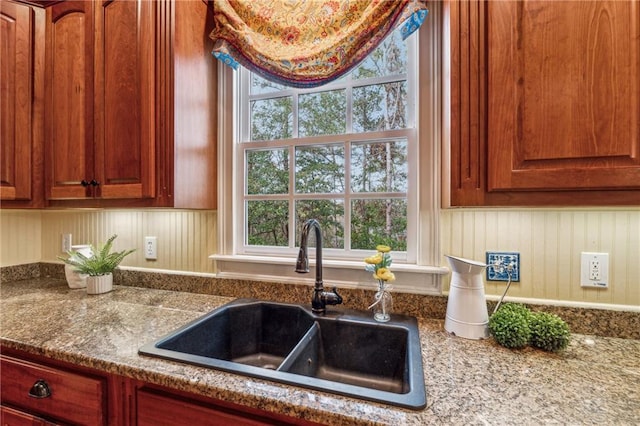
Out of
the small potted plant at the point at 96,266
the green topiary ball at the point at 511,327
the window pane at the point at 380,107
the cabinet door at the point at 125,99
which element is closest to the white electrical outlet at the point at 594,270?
the green topiary ball at the point at 511,327

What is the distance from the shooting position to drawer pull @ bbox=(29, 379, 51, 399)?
35.1 inches

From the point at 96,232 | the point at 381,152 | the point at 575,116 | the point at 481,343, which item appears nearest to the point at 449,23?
the point at 575,116

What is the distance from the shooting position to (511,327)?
2.86 ft

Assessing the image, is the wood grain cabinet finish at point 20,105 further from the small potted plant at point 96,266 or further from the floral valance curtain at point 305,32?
the floral valance curtain at point 305,32

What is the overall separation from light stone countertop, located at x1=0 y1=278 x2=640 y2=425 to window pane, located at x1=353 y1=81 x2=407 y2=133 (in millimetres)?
815

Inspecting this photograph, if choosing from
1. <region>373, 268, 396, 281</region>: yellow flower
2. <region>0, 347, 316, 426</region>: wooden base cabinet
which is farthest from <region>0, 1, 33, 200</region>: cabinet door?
<region>373, 268, 396, 281</region>: yellow flower

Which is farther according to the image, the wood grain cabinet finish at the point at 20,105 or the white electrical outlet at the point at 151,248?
the white electrical outlet at the point at 151,248

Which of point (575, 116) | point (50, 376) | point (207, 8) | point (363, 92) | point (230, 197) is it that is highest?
point (207, 8)

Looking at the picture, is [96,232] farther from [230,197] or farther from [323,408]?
[323,408]

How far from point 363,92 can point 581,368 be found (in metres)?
1.20

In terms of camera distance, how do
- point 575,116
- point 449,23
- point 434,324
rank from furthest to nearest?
point 434,324, point 449,23, point 575,116

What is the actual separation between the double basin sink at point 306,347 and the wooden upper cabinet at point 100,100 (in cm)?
62

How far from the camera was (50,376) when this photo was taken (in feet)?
2.92

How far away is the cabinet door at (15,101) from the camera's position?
4.67ft
